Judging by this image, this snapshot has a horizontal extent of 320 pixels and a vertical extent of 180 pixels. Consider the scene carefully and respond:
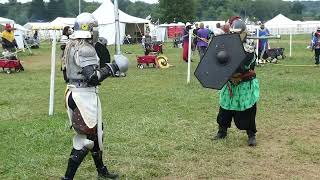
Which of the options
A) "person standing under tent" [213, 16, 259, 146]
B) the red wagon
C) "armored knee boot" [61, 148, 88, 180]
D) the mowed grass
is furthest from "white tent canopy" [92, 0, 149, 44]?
"armored knee boot" [61, 148, 88, 180]

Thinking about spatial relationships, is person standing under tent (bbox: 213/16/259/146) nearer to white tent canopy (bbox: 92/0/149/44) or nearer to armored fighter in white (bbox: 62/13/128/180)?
armored fighter in white (bbox: 62/13/128/180)

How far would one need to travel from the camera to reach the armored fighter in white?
16.7 feet

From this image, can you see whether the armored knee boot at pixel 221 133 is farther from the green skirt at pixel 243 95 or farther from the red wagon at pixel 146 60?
the red wagon at pixel 146 60

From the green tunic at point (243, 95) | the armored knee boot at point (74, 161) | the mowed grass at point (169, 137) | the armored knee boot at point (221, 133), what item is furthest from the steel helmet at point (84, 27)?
the armored knee boot at point (221, 133)

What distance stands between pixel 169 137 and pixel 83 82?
9.22 feet

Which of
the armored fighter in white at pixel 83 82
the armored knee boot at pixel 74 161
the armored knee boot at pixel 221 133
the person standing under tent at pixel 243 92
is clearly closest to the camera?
the armored fighter in white at pixel 83 82

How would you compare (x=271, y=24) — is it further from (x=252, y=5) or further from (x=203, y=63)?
(x=203, y=63)

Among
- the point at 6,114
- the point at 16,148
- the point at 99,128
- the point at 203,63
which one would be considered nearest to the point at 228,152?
the point at 203,63

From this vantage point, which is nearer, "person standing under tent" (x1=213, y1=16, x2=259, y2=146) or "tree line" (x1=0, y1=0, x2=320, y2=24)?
"person standing under tent" (x1=213, y1=16, x2=259, y2=146)

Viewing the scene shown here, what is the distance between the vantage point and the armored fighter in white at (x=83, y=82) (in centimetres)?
508

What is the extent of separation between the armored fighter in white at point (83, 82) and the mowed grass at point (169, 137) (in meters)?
0.70

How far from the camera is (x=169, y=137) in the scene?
25.5ft

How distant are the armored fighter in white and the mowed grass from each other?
70 cm

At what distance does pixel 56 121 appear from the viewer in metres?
9.03
